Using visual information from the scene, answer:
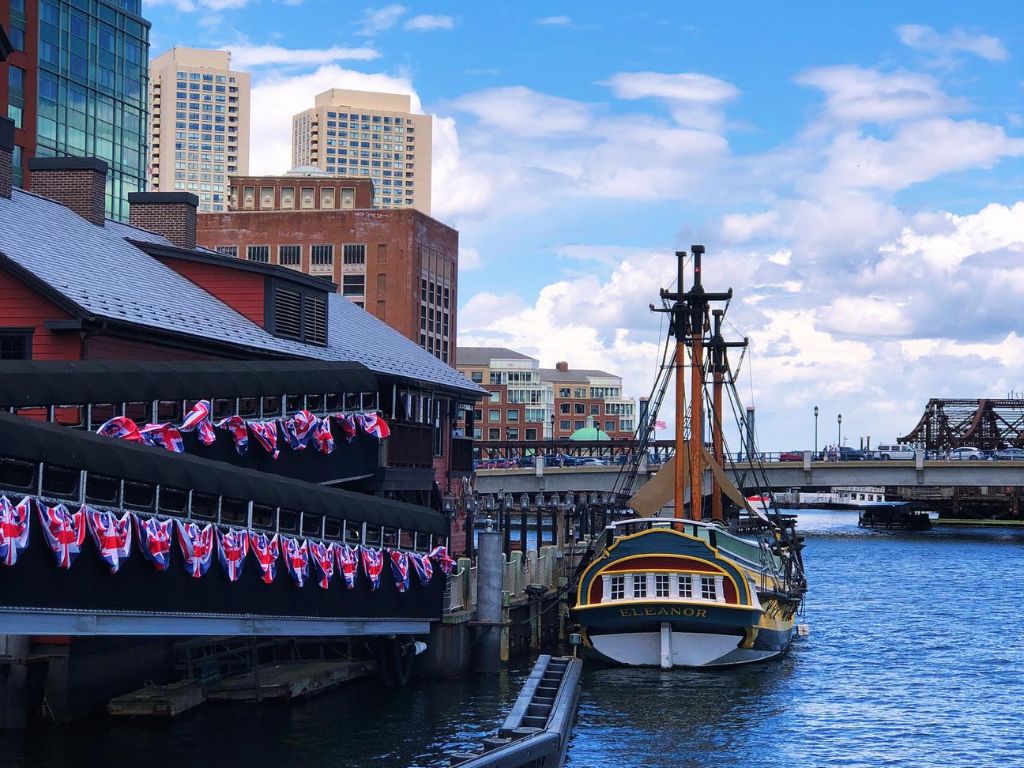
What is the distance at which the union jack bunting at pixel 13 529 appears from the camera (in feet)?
76.6

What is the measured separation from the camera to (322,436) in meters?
40.1

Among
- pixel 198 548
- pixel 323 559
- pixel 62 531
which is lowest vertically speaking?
pixel 323 559

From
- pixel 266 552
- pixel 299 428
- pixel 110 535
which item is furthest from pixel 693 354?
pixel 110 535

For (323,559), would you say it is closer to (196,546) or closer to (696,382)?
(196,546)

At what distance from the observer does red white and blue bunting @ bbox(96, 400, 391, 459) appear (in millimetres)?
30953

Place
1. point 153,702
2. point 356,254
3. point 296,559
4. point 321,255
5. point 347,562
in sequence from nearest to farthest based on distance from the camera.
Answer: point 296,559, point 153,702, point 347,562, point 356,254, point 321,255

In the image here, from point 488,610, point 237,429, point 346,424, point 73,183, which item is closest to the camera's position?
point 237,429

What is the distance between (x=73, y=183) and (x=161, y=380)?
17.8 meters

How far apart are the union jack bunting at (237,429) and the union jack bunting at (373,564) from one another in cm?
389

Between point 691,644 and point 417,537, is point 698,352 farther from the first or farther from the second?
point 417,537

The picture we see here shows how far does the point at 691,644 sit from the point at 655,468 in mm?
67727

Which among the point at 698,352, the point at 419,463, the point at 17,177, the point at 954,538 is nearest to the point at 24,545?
the point at 419,463

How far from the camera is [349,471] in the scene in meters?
43.2

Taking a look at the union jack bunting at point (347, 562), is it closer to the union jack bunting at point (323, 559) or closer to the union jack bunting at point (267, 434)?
the union jack bunting at point (323, 559)
